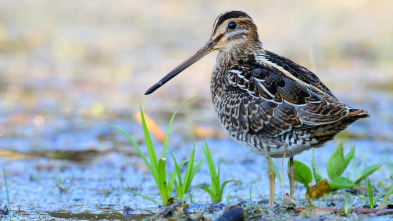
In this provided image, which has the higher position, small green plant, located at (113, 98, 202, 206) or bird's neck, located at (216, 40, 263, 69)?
bird's neck, located at (216, 40, 263, 69)

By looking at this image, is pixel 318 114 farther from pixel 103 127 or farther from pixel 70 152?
pixel 103 127

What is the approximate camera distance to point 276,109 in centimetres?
498

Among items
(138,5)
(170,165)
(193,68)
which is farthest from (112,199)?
(138,5)

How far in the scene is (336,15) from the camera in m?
13.0

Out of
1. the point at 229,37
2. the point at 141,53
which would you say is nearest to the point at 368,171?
the point at 229,37

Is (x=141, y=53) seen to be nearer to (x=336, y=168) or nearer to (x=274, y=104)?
(x=336, y=168)

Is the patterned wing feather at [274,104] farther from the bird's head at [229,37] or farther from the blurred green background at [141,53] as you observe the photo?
the blurred green background at [141,53]

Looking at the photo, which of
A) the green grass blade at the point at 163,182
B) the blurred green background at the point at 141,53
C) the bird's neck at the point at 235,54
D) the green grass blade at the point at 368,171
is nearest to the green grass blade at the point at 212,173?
the green grass blade at the point at 163,182

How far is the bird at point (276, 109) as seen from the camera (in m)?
4.87

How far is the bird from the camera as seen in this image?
16.0 feet

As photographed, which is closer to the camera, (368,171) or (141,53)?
(368,171)

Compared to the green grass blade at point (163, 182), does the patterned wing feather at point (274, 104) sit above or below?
above

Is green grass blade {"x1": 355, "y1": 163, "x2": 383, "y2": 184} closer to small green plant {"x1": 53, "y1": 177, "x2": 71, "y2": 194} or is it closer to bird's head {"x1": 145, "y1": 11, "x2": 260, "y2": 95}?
bird's head {"x1": 145, "y1": 11, "x2": 260, "y2": 95}

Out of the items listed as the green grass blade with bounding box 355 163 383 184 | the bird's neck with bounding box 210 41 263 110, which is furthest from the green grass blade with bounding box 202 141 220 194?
the green grass blade with bounding box 355 163 383 184
